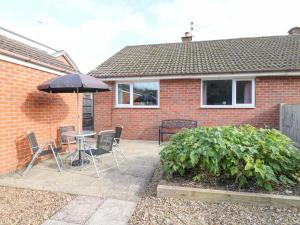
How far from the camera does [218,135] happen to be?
420 centimetres

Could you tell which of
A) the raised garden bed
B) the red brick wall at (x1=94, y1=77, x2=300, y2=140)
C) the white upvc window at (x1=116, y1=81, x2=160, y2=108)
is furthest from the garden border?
the white upvc window at (x1=116, y1=81, x2=160, y2=108)

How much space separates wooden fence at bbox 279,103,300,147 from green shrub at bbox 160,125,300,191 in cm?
275

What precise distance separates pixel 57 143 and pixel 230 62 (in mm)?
7910

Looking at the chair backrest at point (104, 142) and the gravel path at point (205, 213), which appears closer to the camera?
the gravel path at point (205, 213)

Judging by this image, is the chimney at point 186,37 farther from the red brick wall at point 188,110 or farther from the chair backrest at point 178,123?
the chair backrest at point 178,123

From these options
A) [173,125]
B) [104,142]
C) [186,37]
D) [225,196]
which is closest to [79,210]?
[104,142]

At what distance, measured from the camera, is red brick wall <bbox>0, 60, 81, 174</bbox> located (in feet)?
16.3

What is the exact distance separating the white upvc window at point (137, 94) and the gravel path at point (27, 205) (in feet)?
22.5

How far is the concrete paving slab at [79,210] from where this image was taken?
10.2 feet

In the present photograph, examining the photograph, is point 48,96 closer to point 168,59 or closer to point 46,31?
point 168,59

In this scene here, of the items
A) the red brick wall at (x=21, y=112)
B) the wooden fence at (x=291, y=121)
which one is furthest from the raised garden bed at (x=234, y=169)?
the red brick wall at (x=21, y=112)

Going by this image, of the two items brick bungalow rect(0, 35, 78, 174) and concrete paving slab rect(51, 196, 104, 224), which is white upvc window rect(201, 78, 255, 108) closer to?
brick bungalow rect(0, 35, 78, 174)

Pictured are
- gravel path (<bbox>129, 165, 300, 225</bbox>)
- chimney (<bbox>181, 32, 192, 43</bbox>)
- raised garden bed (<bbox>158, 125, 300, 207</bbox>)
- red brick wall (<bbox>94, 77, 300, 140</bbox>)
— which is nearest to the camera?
gravel path (<bbox>129, 165, 300, 225</bbox>)

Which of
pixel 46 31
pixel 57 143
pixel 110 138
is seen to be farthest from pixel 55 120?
pixel 46 31
